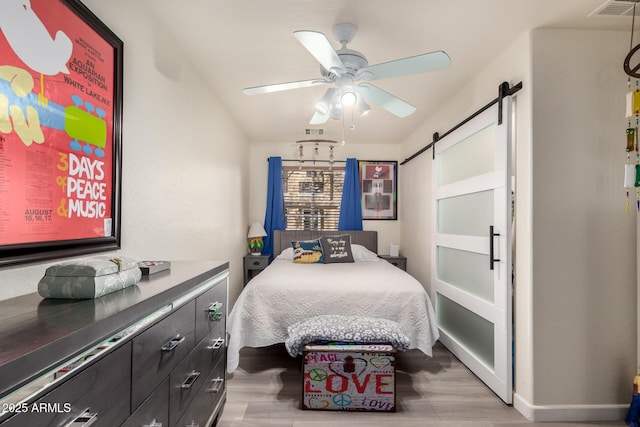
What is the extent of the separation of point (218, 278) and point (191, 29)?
1590 millimetres

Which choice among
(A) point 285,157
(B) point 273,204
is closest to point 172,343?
(B) point 273,204

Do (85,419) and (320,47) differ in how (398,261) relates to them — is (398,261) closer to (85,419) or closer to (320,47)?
(320,47)

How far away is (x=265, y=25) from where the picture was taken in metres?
2.06

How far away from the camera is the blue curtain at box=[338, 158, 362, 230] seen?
5141mm

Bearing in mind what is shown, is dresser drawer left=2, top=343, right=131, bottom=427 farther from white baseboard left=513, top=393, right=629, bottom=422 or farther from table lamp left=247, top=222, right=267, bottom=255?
table lamp left=247, top=222, right=267, bottom=255

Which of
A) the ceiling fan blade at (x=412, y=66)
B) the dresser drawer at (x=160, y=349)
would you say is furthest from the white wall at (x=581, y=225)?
the dresser drawer at (x=160, y=349)

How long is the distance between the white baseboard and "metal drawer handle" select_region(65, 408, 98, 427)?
2.36 m

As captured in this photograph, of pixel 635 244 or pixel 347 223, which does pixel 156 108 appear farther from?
pixel 347 223

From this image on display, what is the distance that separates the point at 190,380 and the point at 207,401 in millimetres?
353

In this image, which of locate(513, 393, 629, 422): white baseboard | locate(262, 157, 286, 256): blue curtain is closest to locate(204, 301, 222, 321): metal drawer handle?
locate(513, 393, 629, 422): white baseboard

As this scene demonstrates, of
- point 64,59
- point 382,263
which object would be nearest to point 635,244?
point 382,263

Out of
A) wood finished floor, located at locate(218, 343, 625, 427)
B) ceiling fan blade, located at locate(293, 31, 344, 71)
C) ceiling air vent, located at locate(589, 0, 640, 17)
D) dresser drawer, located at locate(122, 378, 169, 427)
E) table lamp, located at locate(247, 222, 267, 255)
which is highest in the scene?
ceiling air vent, located at locate(589, 0, 640, 17)

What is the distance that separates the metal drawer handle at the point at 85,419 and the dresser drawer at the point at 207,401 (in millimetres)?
580

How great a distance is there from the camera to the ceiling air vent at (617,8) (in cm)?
180
